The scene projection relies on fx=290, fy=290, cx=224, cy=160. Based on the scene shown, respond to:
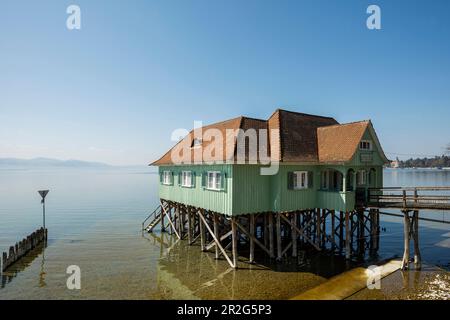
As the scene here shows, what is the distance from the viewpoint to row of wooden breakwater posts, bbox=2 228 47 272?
1847cm

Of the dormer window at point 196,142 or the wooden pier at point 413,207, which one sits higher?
the dormer window at point 196,142

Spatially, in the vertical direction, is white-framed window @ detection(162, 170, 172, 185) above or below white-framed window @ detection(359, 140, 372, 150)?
below

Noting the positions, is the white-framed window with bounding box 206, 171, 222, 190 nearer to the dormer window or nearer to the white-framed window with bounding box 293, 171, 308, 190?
the dormer window

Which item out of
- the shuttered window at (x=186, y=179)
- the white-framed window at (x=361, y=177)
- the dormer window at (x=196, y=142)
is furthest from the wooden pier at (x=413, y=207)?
the dormer window at (x=196, y=142)

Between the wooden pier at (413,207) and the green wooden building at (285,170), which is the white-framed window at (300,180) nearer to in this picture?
the green wooden building at (285,170)

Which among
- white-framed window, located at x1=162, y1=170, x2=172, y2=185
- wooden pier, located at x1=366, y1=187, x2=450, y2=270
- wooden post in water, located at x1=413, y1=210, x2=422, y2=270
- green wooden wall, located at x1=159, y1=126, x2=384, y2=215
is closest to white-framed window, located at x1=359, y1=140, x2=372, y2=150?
green wooden wall, located at x1=159, y1=126, x2=384, y2=215

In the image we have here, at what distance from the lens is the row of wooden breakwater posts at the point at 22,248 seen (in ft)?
60.6

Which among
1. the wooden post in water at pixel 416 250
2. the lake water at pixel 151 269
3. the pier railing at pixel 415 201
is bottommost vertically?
the lake water at pixel 151 269

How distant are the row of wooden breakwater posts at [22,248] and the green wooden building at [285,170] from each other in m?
12.0

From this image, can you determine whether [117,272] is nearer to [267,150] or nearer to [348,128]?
[267,150]

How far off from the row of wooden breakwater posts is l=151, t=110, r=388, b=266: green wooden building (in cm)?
1202

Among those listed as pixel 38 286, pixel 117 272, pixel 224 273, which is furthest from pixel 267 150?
pixel 38 286

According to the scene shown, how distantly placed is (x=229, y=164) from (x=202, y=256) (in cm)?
758

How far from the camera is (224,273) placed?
17.0 metres
